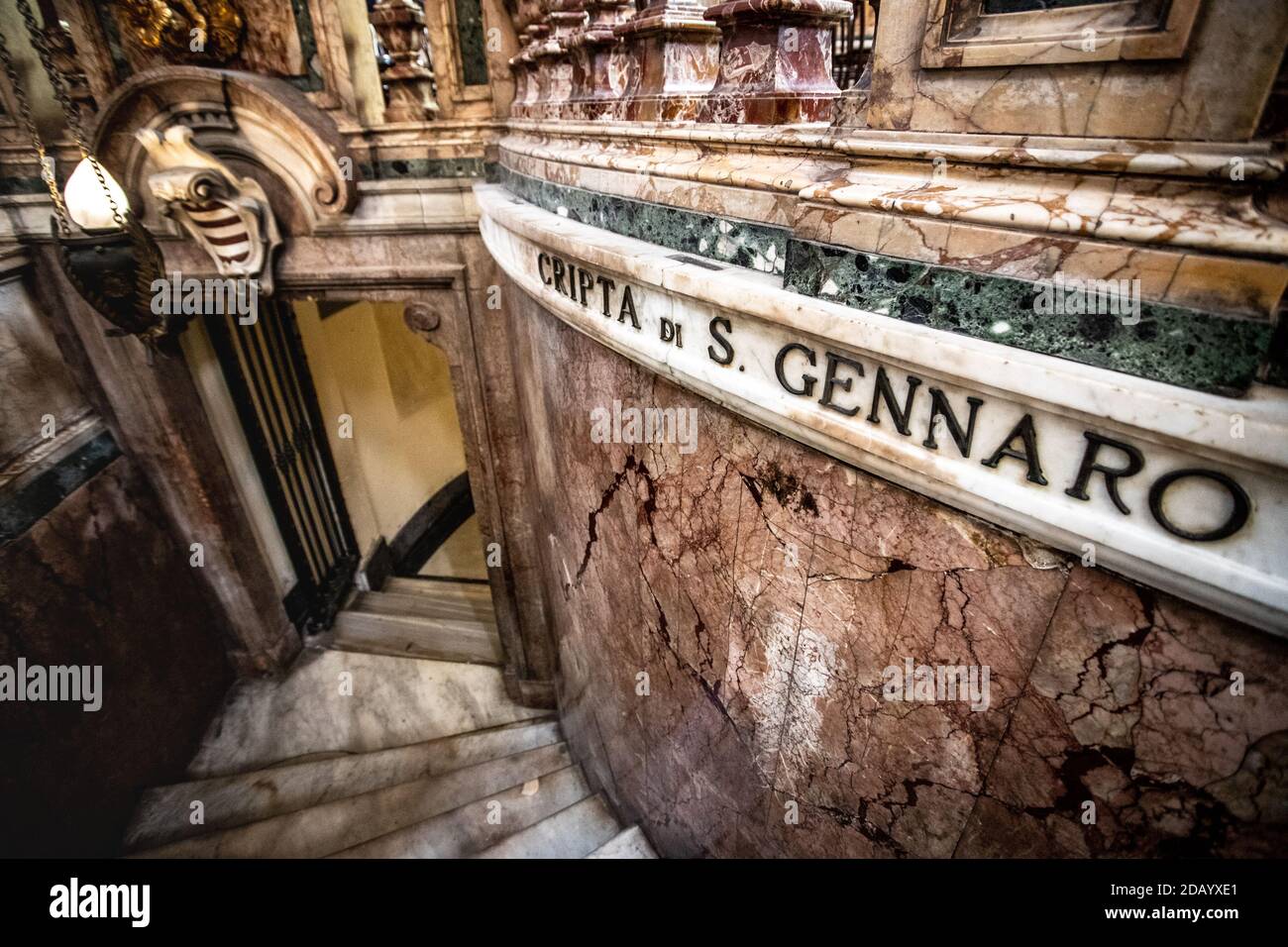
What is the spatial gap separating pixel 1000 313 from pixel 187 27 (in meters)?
4.39

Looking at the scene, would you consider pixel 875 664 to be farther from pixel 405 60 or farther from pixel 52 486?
pixel 52 486

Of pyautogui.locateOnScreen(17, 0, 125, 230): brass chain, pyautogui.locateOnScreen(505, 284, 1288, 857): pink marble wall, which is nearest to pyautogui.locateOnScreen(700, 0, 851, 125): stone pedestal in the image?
pyautogui.locateOnScreen(505, 284, 1288, 857): pink marble wall

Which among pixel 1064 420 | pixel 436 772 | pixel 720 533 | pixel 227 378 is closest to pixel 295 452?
pixel 227 378

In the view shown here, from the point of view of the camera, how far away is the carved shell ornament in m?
3.34

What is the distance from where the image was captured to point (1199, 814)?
1.03 meters

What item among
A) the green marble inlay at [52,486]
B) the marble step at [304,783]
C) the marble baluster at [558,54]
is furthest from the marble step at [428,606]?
the marble baluster at [558,54]

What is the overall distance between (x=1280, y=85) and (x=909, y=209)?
0.42m

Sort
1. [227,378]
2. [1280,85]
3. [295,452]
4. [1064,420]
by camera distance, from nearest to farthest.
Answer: [1280,85] → [1064,420] → [227,378] → [295,452]

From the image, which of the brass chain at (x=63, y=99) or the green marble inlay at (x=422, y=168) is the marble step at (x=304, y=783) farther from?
the green marble inlay at (x=422, y=168)

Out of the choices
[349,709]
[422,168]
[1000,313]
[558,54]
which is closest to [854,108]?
[1000,313]

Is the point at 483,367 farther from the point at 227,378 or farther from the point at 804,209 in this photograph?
the point at 804,209

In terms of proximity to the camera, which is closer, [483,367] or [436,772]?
[483,367]

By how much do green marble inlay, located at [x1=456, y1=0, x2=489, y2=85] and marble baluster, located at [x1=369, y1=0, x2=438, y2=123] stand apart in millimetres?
254

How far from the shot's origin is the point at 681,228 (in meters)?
1.48
